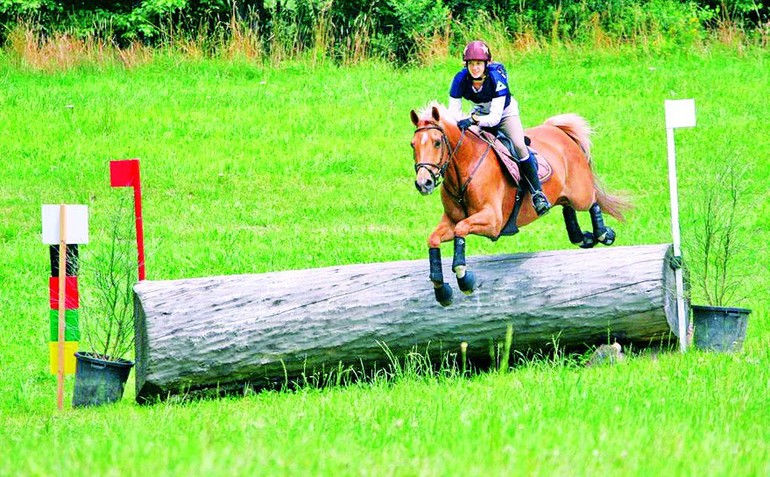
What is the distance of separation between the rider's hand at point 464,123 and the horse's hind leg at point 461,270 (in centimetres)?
74

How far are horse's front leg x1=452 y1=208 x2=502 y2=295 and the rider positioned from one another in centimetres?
52

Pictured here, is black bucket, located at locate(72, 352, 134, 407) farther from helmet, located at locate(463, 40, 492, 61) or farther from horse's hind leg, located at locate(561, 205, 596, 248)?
horse's hind leg, located at locate(561, 205, 596, 248)

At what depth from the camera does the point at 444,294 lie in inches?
294

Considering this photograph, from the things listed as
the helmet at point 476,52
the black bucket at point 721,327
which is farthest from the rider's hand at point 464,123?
the black bucket at point 721,327

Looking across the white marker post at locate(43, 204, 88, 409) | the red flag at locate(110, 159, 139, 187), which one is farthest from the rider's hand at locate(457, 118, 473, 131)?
the white marker post at locate(43, 204, 88, 409)

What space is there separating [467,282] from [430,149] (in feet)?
3.08

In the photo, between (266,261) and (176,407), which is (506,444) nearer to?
(176,407)

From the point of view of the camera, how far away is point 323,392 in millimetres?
7641

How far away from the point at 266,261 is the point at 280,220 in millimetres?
1787

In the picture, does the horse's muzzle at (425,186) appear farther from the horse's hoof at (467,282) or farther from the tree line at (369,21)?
the tree line at (369,21)

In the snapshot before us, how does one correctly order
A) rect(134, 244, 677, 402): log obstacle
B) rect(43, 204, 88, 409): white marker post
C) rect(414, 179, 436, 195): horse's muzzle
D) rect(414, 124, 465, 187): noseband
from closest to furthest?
1. rect(414, 179, 436, 195): horse's muzzle
2. rect(414, 124, 465, 187): noseband
3. rect(134, 244, 677, 402): log obstacle
4. rect(43, 204, 88, 409): white marker post

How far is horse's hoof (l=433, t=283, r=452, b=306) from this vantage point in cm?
744

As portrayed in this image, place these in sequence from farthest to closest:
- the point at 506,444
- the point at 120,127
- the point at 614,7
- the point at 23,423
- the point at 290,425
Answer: the point at 614,7 → the point at 120,127 → the point at 23,423 → the point at 290,425 → the point at 506,444

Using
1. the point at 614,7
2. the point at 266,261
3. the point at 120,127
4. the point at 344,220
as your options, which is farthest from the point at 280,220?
the point at 614,7
